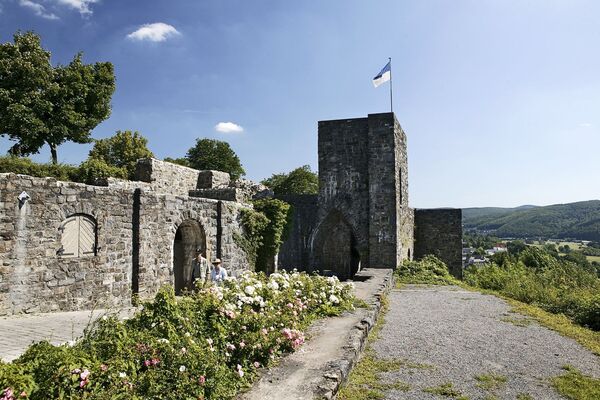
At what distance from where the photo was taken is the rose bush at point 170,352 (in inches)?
121

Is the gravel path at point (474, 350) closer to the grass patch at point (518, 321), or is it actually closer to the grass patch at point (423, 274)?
the grass patch at point (518, 321)

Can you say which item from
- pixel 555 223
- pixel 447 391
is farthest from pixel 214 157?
pixel 555 223

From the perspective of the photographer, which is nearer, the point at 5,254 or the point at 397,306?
the point at 5,254

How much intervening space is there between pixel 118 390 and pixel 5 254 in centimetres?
588

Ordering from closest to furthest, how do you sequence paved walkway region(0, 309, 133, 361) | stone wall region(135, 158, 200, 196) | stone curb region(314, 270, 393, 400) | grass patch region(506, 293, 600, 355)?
stone curb region(314, 270, 393, 400) → paved walkway region(0, 309, 133, 361) → grass patch region(506, 293, 600, 355) → stone wall region(135, 158, 200, 196)

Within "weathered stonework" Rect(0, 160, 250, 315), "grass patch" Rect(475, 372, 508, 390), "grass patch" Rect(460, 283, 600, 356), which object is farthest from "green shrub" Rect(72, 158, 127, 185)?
"grass patch" Rect(475, 372, 508, 390)

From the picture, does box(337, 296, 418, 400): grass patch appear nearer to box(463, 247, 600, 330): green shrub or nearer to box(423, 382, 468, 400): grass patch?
box(423, 382, 468, 400): grass patch

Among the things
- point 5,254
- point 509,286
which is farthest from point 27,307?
point 509,286

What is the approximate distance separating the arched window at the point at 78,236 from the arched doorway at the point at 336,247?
11251 millimetres

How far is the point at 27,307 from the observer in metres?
7.87

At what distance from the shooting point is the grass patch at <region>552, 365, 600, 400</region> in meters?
4.80

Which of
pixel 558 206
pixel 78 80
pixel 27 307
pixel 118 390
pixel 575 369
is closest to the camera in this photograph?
pixel 118 390

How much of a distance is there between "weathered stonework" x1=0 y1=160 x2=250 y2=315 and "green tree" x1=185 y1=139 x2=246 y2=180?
34.1 m

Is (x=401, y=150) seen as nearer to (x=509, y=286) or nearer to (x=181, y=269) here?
(x=509, y=286)
